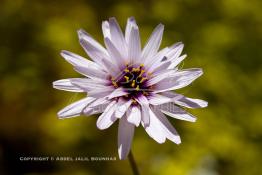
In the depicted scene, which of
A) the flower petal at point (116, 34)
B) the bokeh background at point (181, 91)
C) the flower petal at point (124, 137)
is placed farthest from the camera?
the bokeh background at point (181, 91)

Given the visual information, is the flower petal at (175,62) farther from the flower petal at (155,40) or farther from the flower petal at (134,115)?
the flower petal at (134,115)

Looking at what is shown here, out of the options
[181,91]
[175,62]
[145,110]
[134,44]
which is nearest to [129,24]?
[134,44]

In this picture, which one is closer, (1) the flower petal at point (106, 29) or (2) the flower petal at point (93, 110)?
(2) the flower petal at point (93, 110)

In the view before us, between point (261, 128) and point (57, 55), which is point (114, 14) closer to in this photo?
point (57, 55)

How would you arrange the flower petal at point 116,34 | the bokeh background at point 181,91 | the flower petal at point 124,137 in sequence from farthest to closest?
1. the bokeh background at point 181,91
2. the flower petal at point 116,34
3. the flower petal at point 124,137

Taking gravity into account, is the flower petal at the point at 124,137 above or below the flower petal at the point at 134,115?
below

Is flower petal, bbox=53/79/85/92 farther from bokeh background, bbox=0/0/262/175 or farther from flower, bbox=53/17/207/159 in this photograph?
bokeh background, bbox=0/0/262/175

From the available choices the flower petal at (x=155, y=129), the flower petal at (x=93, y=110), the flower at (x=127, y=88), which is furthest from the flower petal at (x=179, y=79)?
the flower petal at (x=93, y=110)
